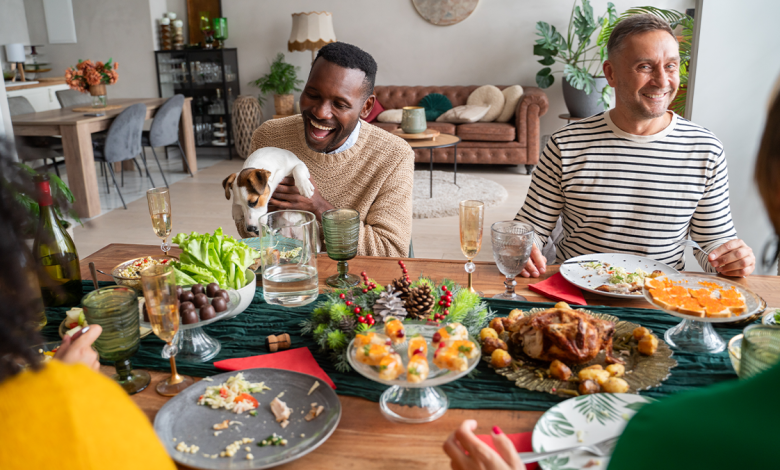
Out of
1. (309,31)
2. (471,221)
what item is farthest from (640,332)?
(309,31)

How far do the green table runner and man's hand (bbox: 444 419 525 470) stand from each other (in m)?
0.18

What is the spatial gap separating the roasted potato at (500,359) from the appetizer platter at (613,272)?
1.34 ft

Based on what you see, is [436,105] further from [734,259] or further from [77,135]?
[734,259]

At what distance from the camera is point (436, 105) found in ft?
21.0

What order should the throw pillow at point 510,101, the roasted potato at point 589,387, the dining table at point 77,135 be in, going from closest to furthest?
the roasted potato at point 589,387 → the dining table at point 77,135 → the throw pillow at point 510,101

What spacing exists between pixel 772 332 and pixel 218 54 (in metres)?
7.03

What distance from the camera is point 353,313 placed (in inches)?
43.5

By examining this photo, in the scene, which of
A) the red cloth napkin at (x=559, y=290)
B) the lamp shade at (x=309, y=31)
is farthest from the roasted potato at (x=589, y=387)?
the lamp shade at (x=309, y=31)

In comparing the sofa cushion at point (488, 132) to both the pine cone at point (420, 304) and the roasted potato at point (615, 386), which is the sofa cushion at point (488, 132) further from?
the roasted potato at point (615, 386)

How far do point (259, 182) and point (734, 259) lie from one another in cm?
125

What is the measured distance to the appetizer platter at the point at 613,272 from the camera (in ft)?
4.29

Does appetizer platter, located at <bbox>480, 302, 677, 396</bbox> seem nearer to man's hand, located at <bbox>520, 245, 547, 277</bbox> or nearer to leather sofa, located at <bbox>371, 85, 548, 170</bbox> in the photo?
man's hand, located at <bbox>520, 245, 547, 277</bbox>

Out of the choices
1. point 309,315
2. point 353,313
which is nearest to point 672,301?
point 353,313

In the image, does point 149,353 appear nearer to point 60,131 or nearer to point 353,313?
point 353,313
